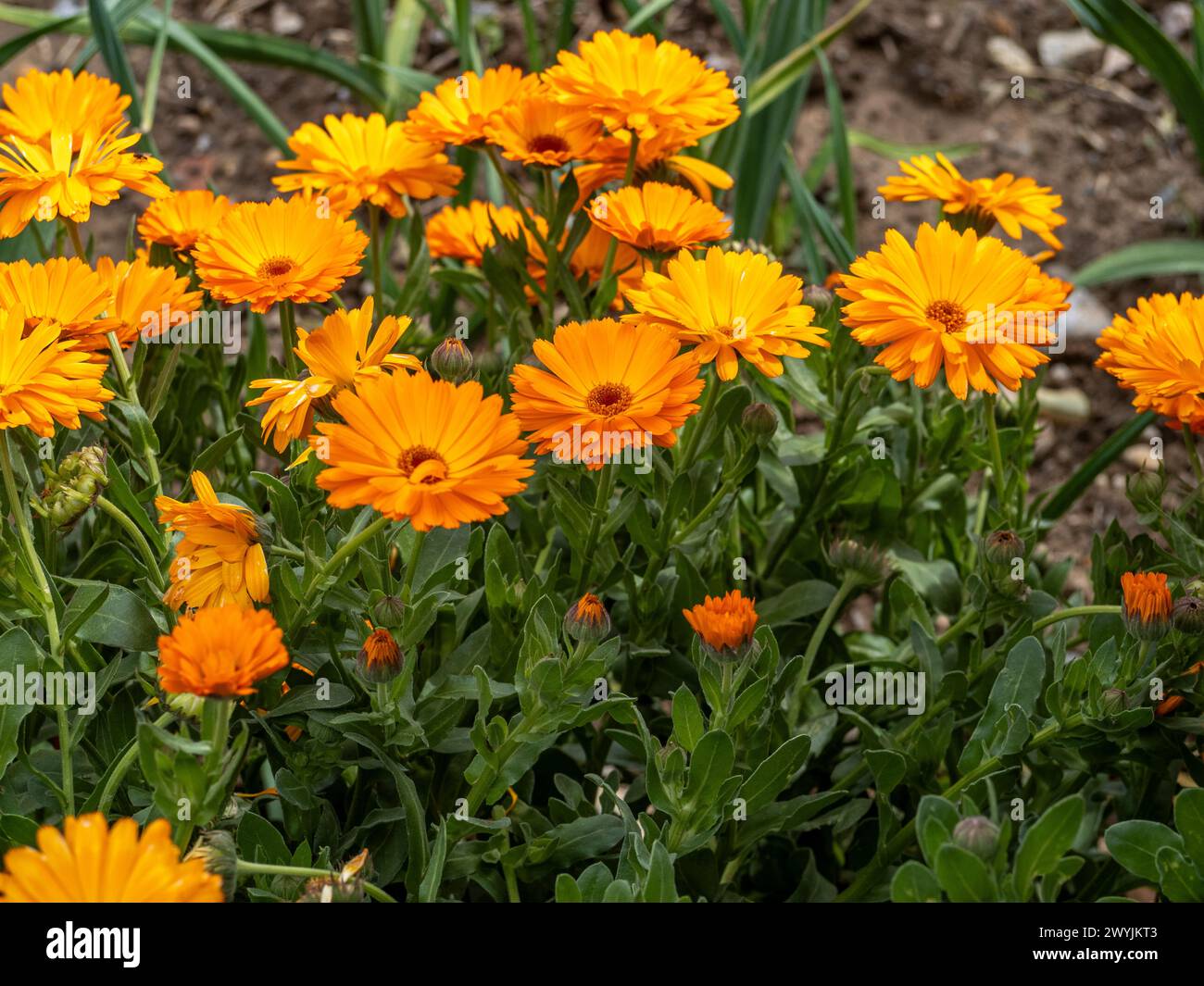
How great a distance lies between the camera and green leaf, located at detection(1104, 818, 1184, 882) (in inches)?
47.2

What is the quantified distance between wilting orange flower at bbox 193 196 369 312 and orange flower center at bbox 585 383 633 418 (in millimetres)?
271

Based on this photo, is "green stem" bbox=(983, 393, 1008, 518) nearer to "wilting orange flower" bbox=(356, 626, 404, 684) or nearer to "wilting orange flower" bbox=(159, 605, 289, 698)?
"wilting orange flower" bbox=(356, 626, 404, 684)

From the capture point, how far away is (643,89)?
149 centimetres

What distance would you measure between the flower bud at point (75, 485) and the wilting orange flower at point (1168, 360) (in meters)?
1.02

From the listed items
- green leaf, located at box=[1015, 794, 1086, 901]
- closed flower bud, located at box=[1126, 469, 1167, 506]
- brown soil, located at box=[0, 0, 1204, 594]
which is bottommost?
green leaf, located at box=[1015, 794, 1086, 901]

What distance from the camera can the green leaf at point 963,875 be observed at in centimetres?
106

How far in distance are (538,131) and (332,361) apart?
1.49 ft

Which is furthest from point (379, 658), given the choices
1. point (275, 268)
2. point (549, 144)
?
point (549, 144)

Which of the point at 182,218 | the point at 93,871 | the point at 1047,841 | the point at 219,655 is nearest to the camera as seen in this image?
the point at 93,871

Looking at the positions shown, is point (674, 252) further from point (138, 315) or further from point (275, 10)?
point (275, 10)

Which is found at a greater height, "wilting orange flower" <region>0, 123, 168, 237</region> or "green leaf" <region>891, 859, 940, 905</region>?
"wilting orange flower" <region>0, 123, 168, 237</region>

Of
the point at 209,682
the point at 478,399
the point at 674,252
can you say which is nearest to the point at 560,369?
the point at 478,399

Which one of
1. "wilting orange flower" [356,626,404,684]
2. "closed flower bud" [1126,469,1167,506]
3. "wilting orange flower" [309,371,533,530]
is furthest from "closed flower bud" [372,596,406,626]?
"closed flower bud" [1126,469,1167,506]

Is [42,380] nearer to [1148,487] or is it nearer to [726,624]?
[726,624]
